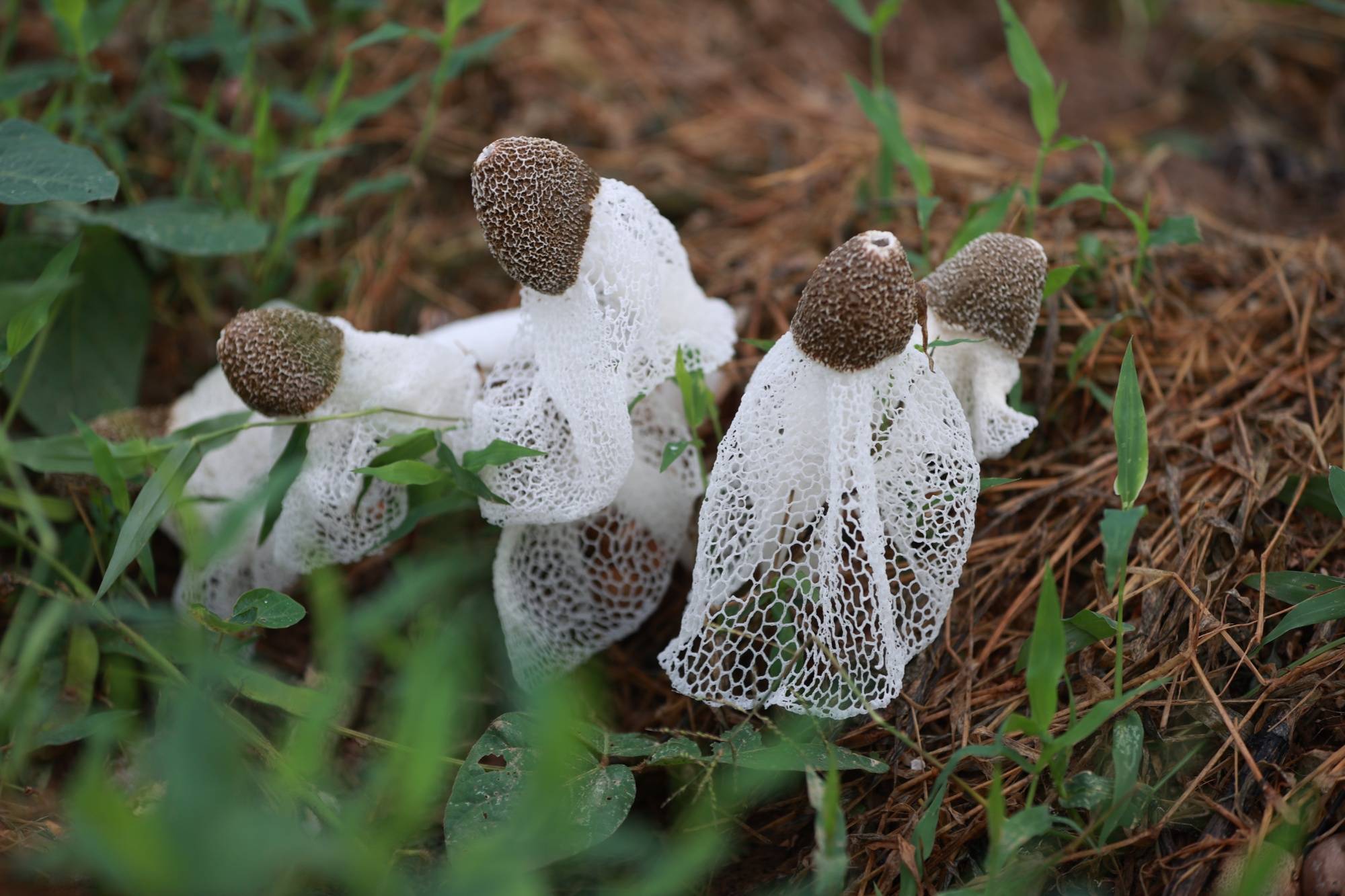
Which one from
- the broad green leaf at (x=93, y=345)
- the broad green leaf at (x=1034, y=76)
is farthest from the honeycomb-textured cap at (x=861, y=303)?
the broad green leaf at (x=93, y=345)

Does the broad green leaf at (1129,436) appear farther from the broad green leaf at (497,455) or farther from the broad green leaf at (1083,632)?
the broad green leaf at (497,455)

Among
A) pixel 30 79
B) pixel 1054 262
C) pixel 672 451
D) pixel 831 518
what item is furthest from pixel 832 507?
pixel 30 79

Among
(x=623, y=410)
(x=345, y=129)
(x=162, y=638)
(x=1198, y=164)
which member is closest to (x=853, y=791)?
(x=623, y=410)

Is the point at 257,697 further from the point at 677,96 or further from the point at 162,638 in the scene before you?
the point at 677,96

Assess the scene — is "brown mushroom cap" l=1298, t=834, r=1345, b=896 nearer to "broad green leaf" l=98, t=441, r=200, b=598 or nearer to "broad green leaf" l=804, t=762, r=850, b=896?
"broad green leaf" l=804, t=762, r=850, b=896

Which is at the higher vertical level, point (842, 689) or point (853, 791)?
point (842, 689)

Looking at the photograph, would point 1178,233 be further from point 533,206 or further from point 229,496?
point 229,496
